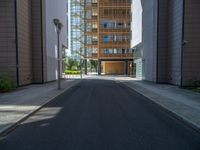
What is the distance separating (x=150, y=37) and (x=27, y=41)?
15043 mm

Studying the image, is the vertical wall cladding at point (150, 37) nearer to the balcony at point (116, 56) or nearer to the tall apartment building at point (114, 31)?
the balcony at point (116, 56)

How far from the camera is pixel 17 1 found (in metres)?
21.5

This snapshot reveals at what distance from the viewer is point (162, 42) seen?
2678 cm

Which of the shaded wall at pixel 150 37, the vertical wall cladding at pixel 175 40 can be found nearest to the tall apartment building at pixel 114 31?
the shaded wall at pixel 150 37

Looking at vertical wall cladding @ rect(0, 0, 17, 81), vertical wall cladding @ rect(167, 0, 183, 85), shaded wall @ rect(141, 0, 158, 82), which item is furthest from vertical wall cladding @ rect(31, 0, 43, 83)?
vertical wall cladding @ rect(167, 0, 183, 85)

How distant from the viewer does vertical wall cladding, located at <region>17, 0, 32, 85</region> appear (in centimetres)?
2204

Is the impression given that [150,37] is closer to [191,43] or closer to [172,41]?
[172,41]

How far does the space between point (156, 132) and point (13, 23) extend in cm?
1780

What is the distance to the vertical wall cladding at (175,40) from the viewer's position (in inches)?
876

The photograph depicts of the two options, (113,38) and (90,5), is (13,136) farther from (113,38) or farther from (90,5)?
(90,5)

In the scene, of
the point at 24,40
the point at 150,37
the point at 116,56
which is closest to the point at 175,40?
the point at 150,37

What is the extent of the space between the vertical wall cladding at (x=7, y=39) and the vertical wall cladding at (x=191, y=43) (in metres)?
15.2

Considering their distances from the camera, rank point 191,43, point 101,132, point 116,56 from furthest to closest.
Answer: point 116,56, point 191,43, point 101,132

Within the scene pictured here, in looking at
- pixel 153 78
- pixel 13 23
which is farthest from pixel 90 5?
pixel 13 23
